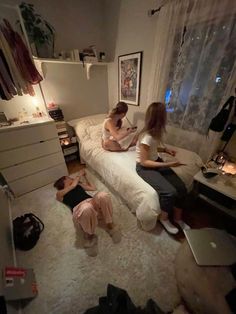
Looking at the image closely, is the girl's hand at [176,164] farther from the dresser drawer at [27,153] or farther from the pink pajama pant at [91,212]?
the dresser drawer at [27,153]

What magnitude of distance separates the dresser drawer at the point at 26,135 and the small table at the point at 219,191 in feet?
6.12

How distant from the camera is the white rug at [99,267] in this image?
104 centimetres

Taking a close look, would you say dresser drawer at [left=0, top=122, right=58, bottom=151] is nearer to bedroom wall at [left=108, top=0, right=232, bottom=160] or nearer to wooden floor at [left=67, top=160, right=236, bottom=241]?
bedroom wall at [left=108, top=0, right=232, bottom=160]

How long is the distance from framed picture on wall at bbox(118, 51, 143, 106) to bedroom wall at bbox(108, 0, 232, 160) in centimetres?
7

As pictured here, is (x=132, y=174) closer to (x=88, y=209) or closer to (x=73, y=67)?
(x=88, y=209)

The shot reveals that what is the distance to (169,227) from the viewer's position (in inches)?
56.1

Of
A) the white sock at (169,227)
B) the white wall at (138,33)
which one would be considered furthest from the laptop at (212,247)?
the white wall at (138,33)

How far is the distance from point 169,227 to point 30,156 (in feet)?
6.18

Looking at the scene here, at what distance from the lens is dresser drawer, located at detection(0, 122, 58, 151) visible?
66.9 inches

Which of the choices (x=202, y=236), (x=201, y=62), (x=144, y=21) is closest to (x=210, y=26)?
(x=201, y=62)

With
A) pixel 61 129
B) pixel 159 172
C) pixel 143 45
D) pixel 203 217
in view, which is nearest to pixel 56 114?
pixel 61 129

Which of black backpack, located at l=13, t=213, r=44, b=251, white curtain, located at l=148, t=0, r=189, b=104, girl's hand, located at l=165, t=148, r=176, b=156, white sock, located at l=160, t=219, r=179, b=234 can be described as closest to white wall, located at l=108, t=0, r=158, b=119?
white curtain, located at l=148, t=0, r=189, b=104

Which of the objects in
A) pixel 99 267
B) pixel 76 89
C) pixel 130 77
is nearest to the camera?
pixel 99 267

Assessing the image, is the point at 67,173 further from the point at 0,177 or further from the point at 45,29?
the point at 45,29
